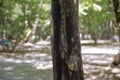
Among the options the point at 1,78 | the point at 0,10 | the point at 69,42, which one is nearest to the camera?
the point at 69,42

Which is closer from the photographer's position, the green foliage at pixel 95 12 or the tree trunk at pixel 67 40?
the tree trunk at pixel 67 40

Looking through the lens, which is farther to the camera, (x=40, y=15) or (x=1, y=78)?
(x=40, y=15)

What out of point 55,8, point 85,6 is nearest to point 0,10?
point 85,6

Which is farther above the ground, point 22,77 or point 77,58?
point 77,58

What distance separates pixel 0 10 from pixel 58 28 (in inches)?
591

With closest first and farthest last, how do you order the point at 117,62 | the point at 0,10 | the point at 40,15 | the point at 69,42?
1. the point at 69,42
2. the point at 117,62
3. the point at 0,10
4. the point at 40,15

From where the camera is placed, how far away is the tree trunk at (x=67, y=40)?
14.8ft

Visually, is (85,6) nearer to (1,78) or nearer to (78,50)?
(1,78)

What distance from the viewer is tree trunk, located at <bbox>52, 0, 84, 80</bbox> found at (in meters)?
4.51

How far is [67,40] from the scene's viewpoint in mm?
4516

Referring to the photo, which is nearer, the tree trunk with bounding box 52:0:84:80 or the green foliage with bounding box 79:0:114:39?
the tree trunk with bounding box 52:0:84:80

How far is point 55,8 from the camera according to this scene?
461 cm

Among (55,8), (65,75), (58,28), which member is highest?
(55,8)

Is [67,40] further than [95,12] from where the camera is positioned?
No
